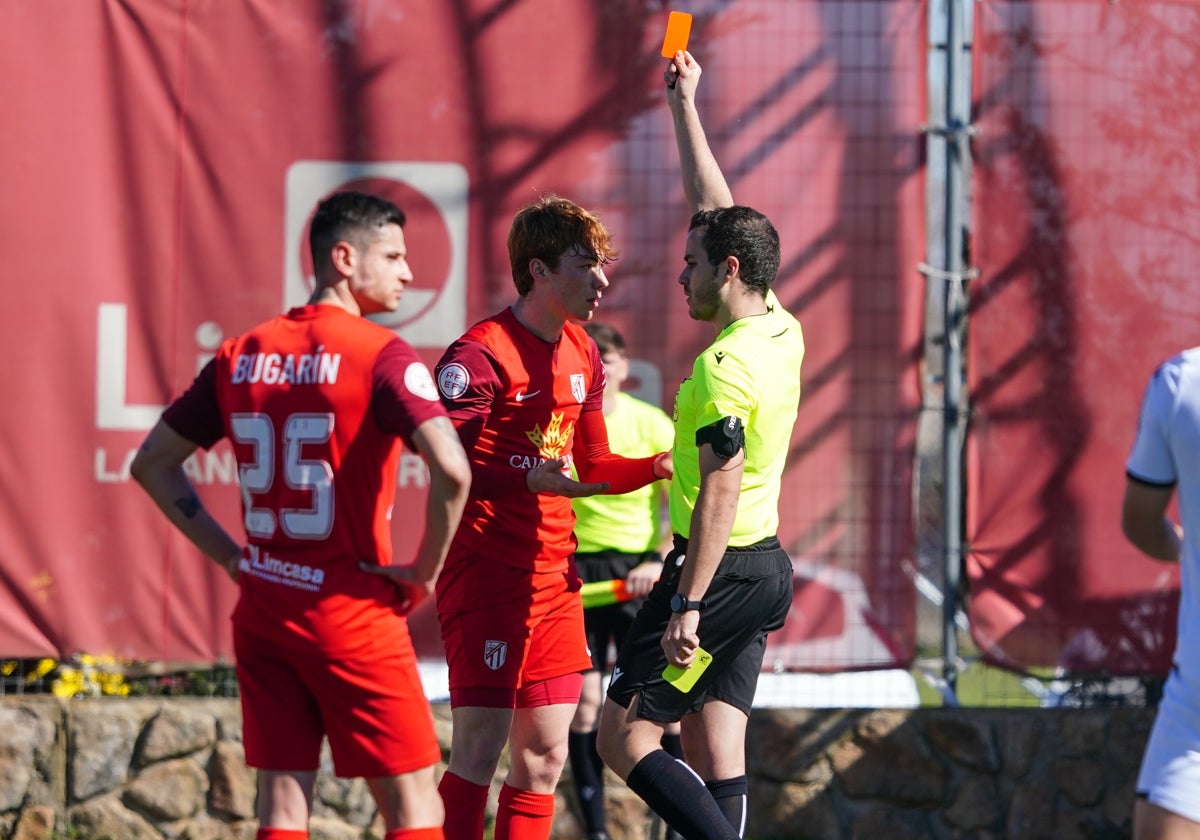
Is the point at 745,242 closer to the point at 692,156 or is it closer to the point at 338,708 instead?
the point at 692,156

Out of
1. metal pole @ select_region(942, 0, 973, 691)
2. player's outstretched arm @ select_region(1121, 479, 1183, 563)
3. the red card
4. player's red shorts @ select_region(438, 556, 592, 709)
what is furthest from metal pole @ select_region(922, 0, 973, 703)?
player's outstretched arm @ select_region(1121, 479, 1183, 563)

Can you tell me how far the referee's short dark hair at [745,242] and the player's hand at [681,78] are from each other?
26.9 inches

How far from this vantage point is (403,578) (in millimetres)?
3232

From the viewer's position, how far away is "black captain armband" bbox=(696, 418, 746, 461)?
3.76m

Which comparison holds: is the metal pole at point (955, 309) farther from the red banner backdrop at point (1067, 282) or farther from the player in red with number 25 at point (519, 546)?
the player in red with number 25 at point (519, 546)

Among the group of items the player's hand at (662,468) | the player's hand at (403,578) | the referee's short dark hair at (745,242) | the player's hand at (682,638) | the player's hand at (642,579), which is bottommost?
the player's hand at (642,579)

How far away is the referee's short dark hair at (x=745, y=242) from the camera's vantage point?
407 centimetres

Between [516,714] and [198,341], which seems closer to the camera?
[516,714]

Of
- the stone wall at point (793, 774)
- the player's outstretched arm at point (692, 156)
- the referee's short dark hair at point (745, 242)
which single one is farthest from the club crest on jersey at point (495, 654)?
the stone wall at point (793, 774)

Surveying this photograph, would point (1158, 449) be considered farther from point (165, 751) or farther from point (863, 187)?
point (165, 751)

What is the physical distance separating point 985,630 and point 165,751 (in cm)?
328

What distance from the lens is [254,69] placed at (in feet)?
19.4

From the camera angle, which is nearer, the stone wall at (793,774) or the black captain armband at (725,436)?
the black captain armband at (725,436)

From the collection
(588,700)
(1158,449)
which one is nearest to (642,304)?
(588,700)
